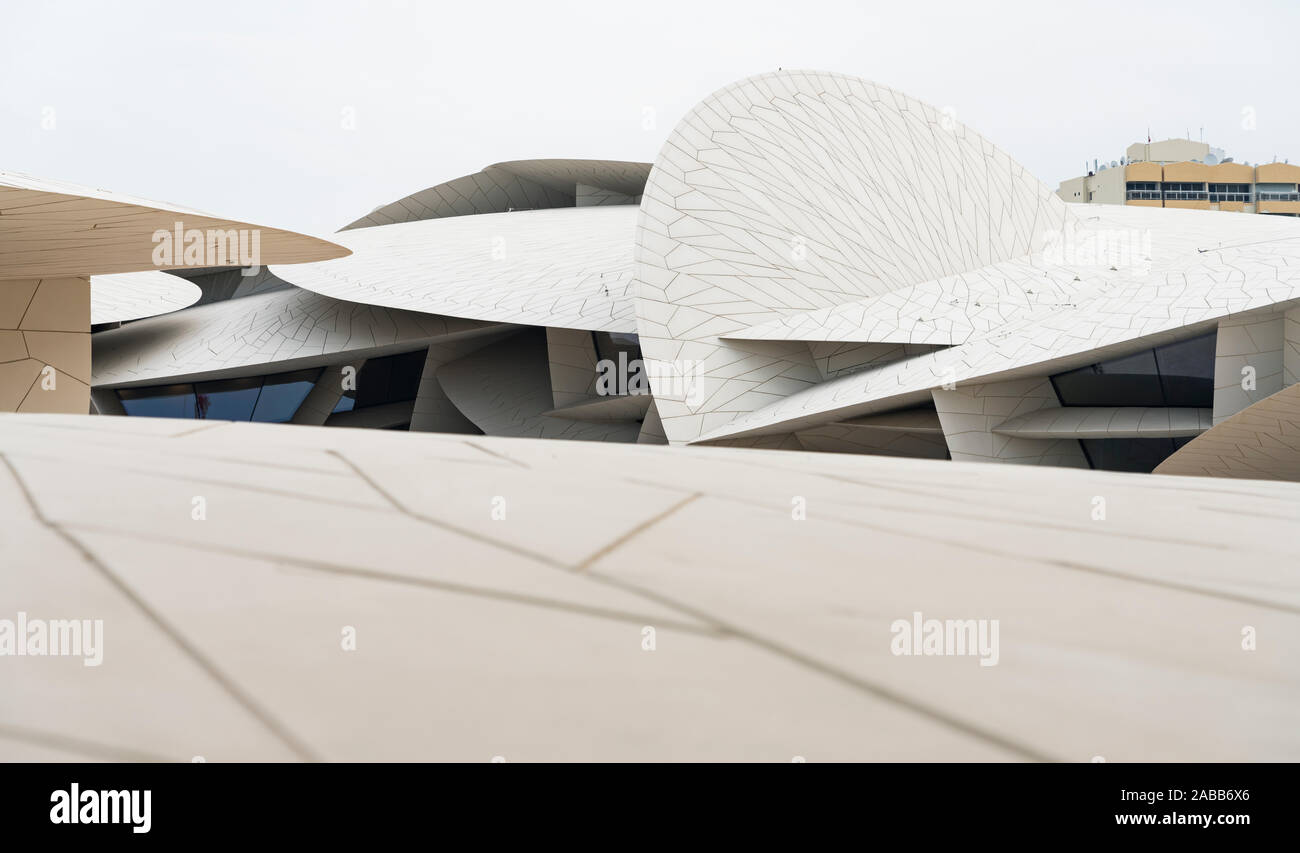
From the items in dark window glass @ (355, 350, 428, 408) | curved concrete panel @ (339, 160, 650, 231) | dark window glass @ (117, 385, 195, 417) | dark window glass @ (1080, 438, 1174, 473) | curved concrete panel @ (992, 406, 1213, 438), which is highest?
curved concrete panel @ (339, 160, 650, 231)

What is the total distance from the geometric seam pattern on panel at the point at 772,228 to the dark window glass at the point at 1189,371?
196 inches

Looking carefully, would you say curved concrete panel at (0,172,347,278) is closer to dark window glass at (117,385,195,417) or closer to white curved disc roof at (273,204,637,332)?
white curved disc roof at (273,204,637,332)

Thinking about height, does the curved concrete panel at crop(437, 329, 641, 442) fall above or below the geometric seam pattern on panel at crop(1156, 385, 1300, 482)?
above

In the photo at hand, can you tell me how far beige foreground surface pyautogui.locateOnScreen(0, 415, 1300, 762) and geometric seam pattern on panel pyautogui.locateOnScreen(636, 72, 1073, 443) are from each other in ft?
37.5

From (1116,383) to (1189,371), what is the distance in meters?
0.91

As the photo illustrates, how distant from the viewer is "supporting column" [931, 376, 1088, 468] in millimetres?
12336

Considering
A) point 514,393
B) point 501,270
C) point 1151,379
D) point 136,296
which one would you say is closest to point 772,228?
point 1151,379

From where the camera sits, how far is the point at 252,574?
1.80 meters

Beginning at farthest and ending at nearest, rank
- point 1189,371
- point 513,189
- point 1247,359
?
point 513,189, point 1189,371, point 1247,359

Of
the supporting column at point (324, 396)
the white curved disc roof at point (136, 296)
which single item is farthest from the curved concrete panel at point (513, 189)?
the white curved disc roof at point (136, 296)

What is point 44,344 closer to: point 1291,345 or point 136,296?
point 136,296

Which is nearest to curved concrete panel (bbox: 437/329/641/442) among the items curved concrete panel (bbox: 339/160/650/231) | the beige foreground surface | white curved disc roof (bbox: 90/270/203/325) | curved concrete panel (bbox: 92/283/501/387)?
curved concrete panel (bbox: 92/283/501/387)

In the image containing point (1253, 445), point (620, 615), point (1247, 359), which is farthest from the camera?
point (1247, 359)

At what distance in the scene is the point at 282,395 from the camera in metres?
24.3
